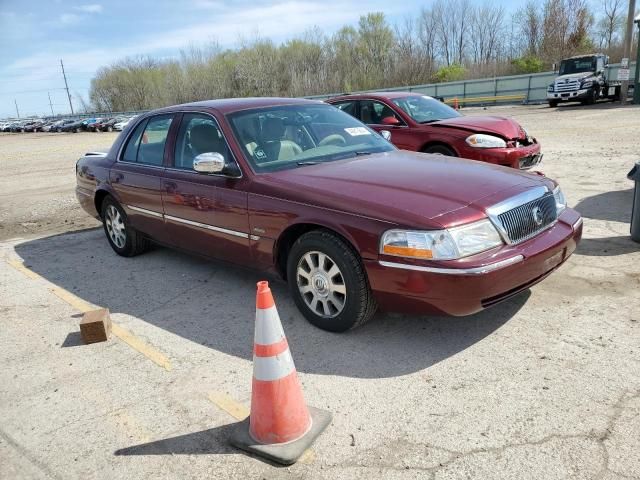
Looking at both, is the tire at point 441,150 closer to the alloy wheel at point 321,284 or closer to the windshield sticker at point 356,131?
the windshield sticker at point 356,131

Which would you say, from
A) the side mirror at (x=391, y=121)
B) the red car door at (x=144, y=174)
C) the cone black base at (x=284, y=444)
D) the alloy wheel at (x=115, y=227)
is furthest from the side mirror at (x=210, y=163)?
the side mirror at (x=391, y=121)

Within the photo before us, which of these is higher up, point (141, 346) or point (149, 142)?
point (149, 142)

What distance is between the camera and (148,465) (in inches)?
104

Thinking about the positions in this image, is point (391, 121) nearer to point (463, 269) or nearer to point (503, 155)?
point (503, 155)

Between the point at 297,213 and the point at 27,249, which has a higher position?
the point at 297,213

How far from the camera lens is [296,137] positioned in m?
4.64

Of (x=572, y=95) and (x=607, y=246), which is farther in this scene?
(x=572, y=95)

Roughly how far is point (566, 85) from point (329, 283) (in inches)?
1105

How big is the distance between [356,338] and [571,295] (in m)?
1.83

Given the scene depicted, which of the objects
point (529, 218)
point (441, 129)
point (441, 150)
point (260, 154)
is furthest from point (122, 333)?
point (441, 129)

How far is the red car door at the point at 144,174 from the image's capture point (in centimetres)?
524

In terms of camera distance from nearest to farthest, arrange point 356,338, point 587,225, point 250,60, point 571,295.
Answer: point 356,338
point 571,295
point 587,225
point 250,60

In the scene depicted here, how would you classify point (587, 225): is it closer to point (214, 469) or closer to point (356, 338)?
point (356, 338)

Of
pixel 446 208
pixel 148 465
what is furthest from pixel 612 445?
pixel 148 465
